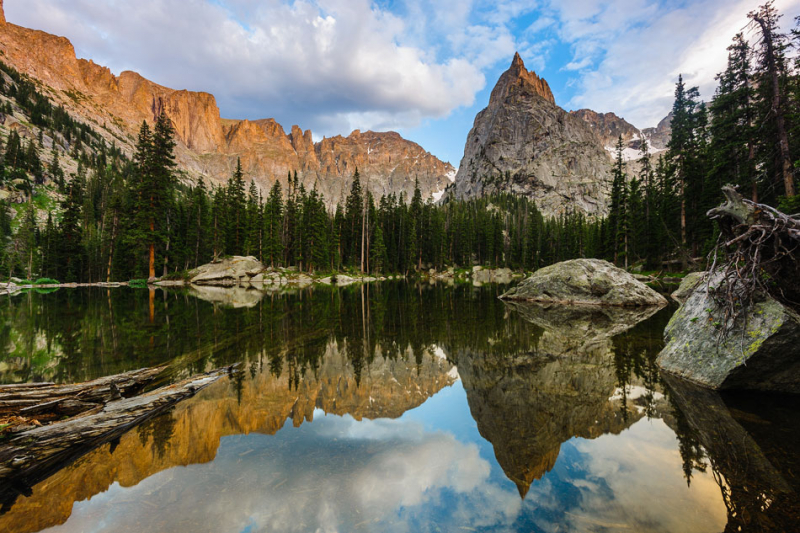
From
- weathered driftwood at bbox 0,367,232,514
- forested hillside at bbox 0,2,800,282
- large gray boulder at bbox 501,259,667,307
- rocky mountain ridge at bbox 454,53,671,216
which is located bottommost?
weathered driftwood at bbox 0,367,232,514

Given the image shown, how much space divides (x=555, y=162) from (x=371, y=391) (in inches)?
7639

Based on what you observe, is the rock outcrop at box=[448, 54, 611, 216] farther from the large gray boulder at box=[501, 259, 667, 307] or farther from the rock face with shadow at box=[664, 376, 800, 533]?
the rock face with shadow at box=[664, 376, 800, 533]

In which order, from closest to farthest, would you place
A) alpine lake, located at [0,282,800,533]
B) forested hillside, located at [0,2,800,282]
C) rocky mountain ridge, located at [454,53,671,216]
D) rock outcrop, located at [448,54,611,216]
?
alpine lake, located at [0,282,800,533] → forested hillside, located at [0,2,800,282] → rocky mountain ridge, located at [454,53,671,216] → rock outcrop, located at [448,54,611,216]

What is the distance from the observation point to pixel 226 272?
140ft

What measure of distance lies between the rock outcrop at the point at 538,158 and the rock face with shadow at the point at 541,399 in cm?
16065

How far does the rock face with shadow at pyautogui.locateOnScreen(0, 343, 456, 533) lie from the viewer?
11.6 ft

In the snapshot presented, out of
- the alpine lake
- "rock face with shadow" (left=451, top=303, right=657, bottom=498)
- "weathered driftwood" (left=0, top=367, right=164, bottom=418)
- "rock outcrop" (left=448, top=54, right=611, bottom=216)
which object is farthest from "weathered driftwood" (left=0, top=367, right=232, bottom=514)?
"rock outcrop" (left=448, top=54, right=611, bottom=216)

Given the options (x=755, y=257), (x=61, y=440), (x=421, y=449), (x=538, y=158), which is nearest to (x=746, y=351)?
(x=755, y=257)

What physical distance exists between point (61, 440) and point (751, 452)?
8980 millimetres

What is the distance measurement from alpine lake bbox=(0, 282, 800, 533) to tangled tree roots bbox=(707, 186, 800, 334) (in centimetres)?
194

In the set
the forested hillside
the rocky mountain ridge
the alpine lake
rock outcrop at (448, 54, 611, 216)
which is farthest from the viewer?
rock outcrop at (448, 54, 611, 216)

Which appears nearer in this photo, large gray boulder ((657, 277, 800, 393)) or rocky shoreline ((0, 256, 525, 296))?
large gray boulder ((657, 277, 800, 393))

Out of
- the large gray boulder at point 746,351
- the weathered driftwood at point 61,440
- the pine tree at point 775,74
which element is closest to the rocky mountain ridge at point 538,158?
the pine tree at point 775,74

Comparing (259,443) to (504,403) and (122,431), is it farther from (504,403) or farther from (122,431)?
(504,403)
